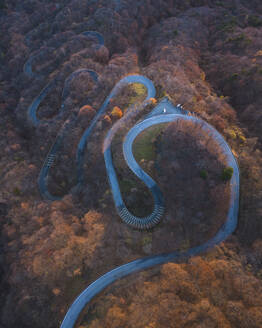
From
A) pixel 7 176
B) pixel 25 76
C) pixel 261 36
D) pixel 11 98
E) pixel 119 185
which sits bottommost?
pixel 7 176

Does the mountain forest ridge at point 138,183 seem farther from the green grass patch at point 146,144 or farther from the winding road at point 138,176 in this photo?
the winding road at point 138,176

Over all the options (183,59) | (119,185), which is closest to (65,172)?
(119,185)

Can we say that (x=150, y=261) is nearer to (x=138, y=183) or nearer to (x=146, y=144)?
(x=138, y=183)

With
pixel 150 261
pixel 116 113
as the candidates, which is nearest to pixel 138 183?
pixel 150 261

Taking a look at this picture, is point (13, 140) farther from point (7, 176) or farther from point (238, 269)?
point (238, 269)

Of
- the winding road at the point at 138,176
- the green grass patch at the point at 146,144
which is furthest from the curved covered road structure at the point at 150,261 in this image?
the green grass patch at the point at 146,144

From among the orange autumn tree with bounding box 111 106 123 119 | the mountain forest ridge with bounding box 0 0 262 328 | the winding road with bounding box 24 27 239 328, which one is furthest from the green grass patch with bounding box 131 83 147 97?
the orange autumn tree with bounding box 111 106 123 119
